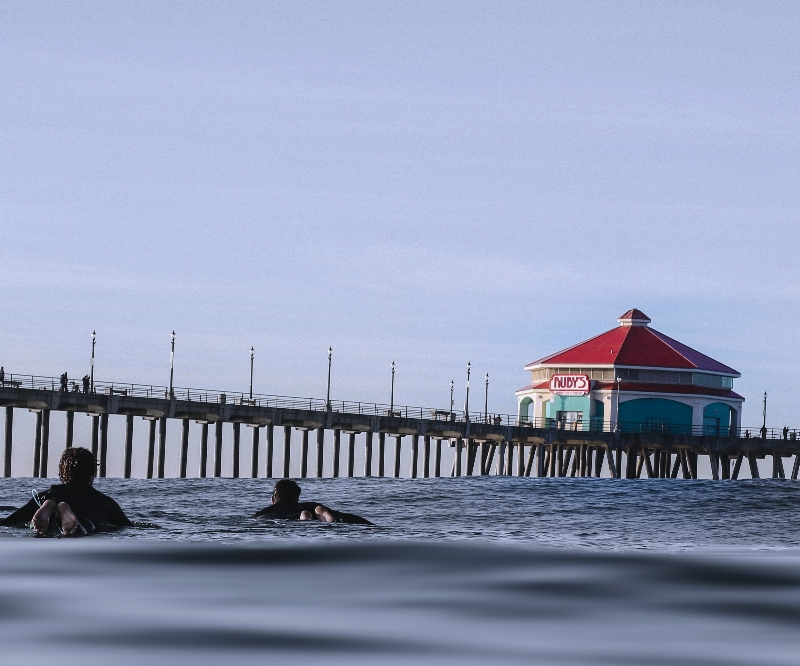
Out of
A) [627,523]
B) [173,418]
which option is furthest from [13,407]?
[627,523]

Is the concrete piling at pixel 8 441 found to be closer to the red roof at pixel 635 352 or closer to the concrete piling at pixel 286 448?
the concrete piling at pixel 286 448

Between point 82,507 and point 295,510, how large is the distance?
4.50m

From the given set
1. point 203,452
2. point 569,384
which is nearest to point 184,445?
point 203,452

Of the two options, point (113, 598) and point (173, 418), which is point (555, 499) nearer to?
point (113, 598)

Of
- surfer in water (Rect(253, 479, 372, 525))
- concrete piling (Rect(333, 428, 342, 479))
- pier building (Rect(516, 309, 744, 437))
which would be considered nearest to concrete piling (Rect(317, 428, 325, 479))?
concrete piling (Rect(333, 428, 342, 479))

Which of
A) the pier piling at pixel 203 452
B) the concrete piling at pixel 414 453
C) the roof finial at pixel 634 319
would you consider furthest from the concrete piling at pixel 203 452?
the roof finial at pixel 634 319

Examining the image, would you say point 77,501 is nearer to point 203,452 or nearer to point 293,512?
point 293,512

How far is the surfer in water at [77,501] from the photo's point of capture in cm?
924

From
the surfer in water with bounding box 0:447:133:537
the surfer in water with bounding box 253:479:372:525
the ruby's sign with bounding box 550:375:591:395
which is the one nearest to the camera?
the surfer in water with bounding box 0:447:133:537

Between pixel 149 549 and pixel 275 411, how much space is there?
180 feet

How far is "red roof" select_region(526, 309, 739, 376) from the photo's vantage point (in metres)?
79.7

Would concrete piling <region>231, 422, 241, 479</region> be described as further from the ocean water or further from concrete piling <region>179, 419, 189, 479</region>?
the ocean water

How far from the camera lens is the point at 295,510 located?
14.0 metres

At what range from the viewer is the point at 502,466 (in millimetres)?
70500
